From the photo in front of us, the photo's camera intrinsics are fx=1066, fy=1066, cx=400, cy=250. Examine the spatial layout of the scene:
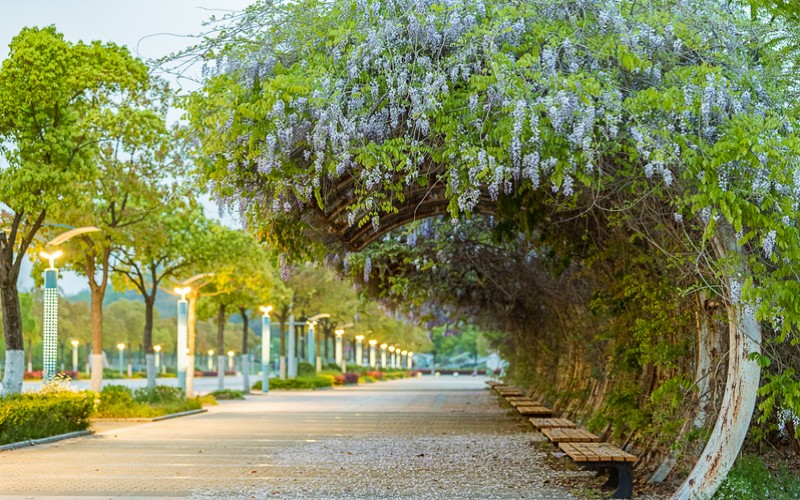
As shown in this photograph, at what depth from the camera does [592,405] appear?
17953mm

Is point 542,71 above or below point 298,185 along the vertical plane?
above

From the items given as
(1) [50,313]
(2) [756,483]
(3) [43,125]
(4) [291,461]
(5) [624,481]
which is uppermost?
(3) [43,125]

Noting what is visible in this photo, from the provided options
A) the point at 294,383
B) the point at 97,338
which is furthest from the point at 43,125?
the point at 294,383

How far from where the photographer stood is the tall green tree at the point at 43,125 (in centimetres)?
1712

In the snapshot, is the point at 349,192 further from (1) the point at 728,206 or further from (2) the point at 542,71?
(1) the point at 728,206

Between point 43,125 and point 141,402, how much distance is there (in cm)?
951

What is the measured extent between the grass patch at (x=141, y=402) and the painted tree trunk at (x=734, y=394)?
638 inches

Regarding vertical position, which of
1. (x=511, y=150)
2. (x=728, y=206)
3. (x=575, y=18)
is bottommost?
(x=728, y=206)

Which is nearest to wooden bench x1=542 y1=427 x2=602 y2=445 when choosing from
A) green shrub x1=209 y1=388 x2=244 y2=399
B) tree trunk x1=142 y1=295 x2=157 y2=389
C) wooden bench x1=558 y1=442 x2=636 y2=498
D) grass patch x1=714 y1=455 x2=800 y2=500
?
wooden bench x1=558 y1=442 x2=636 y2=498

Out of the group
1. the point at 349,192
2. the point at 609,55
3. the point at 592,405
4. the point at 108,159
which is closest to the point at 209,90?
the point at 349,192

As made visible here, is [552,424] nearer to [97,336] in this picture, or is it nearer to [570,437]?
[570,437]

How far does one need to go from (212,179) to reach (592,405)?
9.58 m

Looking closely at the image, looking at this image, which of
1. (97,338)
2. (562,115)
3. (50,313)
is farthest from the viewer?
(97,338)

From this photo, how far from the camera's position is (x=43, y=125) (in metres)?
17.8
